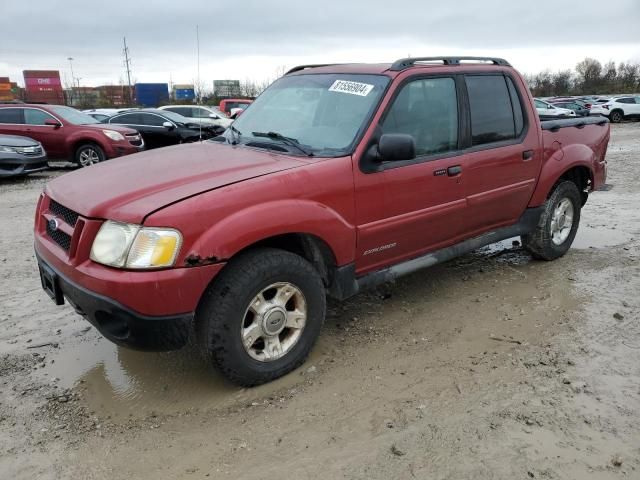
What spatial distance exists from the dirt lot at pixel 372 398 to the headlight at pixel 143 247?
A: 0.90 meters

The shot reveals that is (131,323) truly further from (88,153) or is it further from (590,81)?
(590,81)

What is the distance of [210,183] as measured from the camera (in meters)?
2.89

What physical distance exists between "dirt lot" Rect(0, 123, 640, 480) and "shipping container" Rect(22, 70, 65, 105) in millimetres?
48083

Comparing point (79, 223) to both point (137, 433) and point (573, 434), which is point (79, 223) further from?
point (573, 434)

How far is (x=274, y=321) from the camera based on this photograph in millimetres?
3113

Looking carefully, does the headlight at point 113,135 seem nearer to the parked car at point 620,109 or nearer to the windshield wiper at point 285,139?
the windshield wiper at point 285,139

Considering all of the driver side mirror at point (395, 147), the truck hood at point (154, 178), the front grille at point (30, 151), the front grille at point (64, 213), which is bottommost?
the front grille at point (30, 151)

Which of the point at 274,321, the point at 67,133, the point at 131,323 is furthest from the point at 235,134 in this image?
the point at 67,133

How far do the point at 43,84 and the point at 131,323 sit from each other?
54798 mm

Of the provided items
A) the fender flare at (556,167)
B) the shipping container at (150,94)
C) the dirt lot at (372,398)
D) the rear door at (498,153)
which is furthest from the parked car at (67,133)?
the shipping container at (150,94)

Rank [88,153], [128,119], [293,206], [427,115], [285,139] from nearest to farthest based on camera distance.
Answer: [293,206]
[285,139]
[427,115]
[88,153]
[128,119]

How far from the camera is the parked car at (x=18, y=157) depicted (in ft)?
33.9

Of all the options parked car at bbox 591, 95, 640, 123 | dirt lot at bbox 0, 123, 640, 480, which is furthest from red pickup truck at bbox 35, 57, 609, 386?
parked car at bbox 591, 95, 640, 123

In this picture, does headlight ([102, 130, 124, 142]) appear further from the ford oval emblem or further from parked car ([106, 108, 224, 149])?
the ford oval emblem
